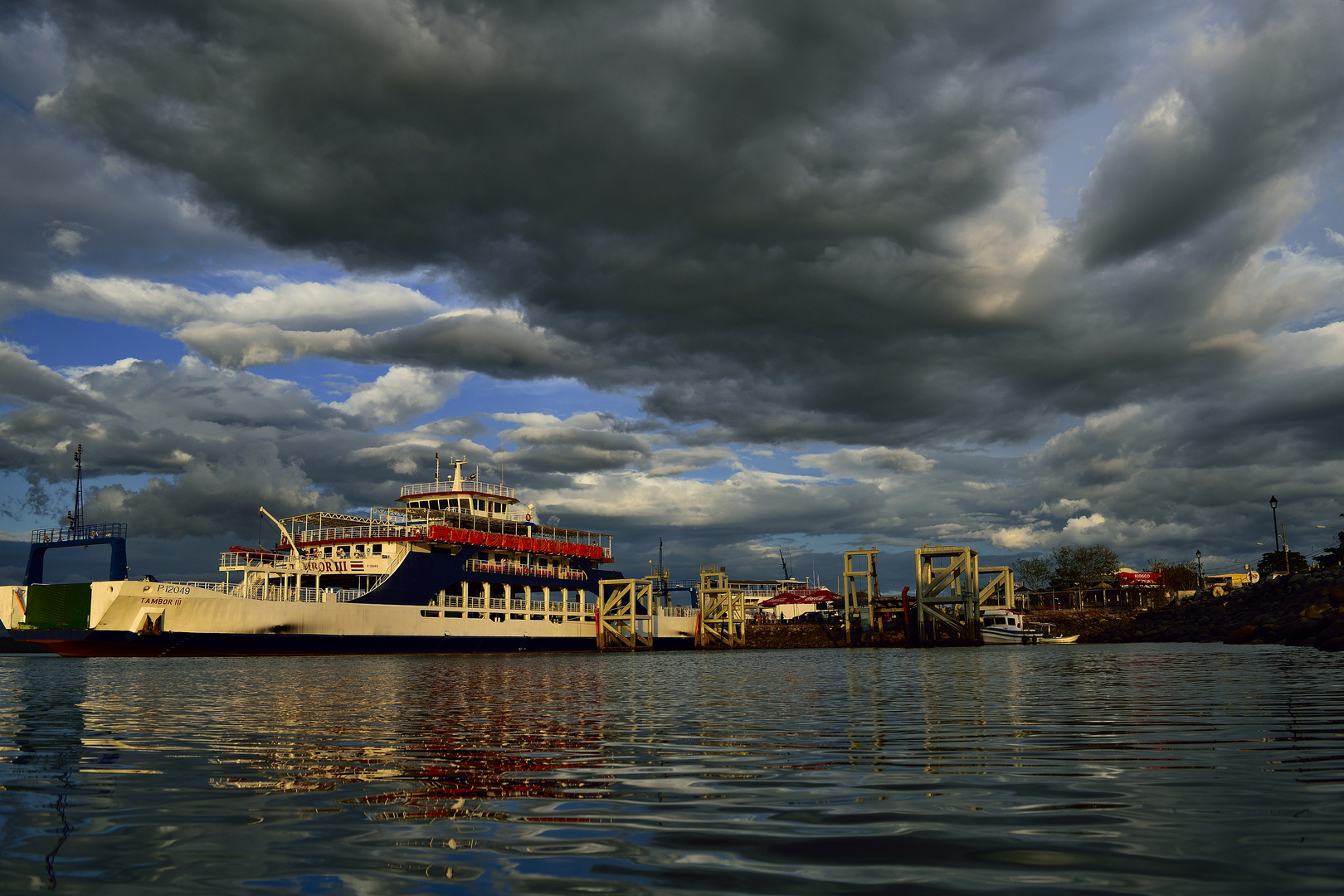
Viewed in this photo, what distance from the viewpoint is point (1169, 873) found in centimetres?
317

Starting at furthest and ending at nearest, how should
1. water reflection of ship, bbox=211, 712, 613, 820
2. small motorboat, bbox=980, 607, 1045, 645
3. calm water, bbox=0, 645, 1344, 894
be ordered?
small motorboat, bbox=980, 607, 1045, 645, water reflection of ship, bbox=211, 712, 613, 820, calm water, bbox=0, 645, 1344, 894

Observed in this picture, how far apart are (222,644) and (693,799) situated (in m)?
42.8

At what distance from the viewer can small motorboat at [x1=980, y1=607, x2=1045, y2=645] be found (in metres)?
61.6

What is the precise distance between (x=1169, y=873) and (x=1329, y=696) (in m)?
9.91

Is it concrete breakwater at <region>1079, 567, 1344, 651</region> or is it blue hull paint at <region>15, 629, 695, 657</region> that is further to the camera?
blue hull paint at <region>15, 629, 695, 657</region>

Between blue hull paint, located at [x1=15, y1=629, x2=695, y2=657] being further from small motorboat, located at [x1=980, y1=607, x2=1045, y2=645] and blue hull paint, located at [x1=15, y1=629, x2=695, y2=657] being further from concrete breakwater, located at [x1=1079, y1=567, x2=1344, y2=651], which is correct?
concrete breakwater, located at [x1=1079, y1=567, x2=1344, y2=651]

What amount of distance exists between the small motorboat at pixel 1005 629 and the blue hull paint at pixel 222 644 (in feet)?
123

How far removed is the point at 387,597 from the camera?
154ft

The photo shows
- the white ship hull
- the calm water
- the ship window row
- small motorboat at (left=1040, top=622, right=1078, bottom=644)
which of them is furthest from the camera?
small motorboat at (left=1040, top=622, right=1078, bottom=644)

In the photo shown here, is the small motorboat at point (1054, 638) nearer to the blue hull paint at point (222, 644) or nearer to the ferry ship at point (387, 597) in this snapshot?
the ferry ship at point (387, 597)

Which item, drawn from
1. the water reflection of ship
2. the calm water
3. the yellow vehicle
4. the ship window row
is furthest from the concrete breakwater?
the ship window row

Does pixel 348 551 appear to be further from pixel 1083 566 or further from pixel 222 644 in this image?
pixel 1083 566

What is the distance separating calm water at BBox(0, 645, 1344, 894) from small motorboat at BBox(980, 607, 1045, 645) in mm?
53065

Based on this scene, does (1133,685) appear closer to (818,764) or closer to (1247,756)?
(1247,756)
